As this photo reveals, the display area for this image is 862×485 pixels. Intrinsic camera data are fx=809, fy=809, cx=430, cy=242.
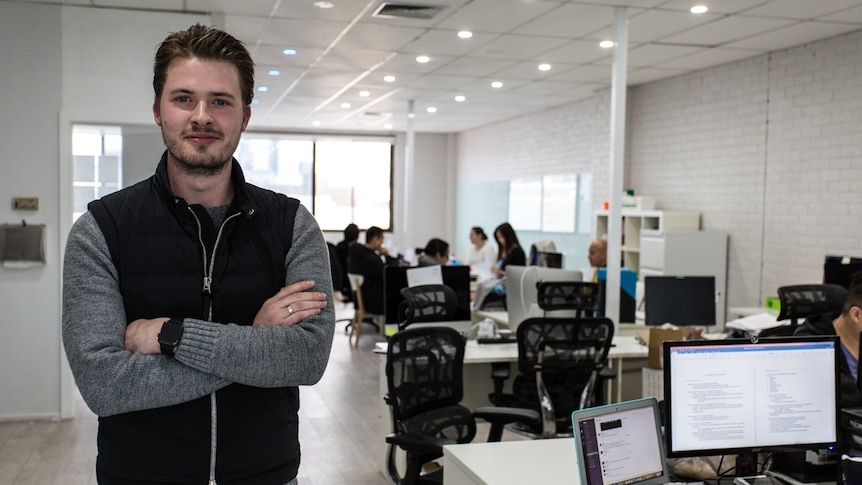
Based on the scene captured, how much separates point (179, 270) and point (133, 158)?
539 cm

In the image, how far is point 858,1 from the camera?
615cm

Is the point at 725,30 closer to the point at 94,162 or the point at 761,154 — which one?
the point at 761,154

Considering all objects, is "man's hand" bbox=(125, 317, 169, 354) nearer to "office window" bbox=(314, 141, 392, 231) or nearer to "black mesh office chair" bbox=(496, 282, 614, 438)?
"black mesh office chair" bbox=(496, 282, 614, 438)

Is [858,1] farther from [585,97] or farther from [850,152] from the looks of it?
[585,97]

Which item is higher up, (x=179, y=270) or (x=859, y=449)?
(x=179, y=270)

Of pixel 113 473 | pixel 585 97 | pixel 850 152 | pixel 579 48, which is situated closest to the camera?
pixel 113 473

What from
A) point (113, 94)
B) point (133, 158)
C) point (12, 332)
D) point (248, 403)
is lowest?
point (12, 332)

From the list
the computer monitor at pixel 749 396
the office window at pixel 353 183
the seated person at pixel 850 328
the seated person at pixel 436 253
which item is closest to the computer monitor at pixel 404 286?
the seated person at pixel 850 328

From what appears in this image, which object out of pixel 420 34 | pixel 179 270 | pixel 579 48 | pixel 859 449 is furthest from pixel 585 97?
pixel 179 270

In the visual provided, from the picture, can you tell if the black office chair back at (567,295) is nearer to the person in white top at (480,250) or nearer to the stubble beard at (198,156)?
the stubble beard at (198,156)

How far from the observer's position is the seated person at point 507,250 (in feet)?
32.5

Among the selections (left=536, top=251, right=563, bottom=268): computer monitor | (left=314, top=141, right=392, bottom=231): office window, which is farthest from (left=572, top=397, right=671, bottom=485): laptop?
(left=314, top=141, right=392, bottom=231): office window

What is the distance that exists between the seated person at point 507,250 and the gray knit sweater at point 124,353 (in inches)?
325

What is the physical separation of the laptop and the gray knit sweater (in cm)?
87
